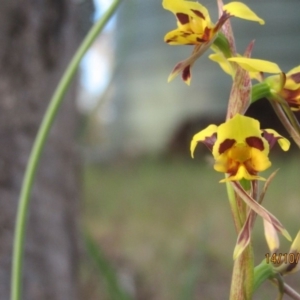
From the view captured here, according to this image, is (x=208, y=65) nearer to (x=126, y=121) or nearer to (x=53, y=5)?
(x=126, y=121)

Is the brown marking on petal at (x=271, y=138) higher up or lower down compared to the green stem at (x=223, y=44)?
lower down

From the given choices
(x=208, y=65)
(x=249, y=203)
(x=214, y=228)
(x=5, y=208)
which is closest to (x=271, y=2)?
(x=208, y=65)

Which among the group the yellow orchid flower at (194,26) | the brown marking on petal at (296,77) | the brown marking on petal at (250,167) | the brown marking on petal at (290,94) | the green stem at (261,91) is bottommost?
the brown marking on petal at (250,167)

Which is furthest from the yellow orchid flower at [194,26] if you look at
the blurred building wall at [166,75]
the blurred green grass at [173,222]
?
the blurred building wall at [166,75]

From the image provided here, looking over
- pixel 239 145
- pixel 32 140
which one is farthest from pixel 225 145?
pixel 32 140

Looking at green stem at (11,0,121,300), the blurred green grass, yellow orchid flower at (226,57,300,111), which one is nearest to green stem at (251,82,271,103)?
yellow orchid flower at (226,57,300,111)

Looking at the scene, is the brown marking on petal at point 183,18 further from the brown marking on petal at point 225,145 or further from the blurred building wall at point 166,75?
the blurred building wall at point 166,75

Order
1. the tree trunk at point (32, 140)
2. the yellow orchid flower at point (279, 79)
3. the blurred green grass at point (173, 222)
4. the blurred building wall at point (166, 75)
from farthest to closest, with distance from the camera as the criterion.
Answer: the blurred building wall at point (166, 75) → the blurred green grass at point (173, 222) → the tree trunk at point (32, 140) → the yellow orchid flower at point (279, 79)
